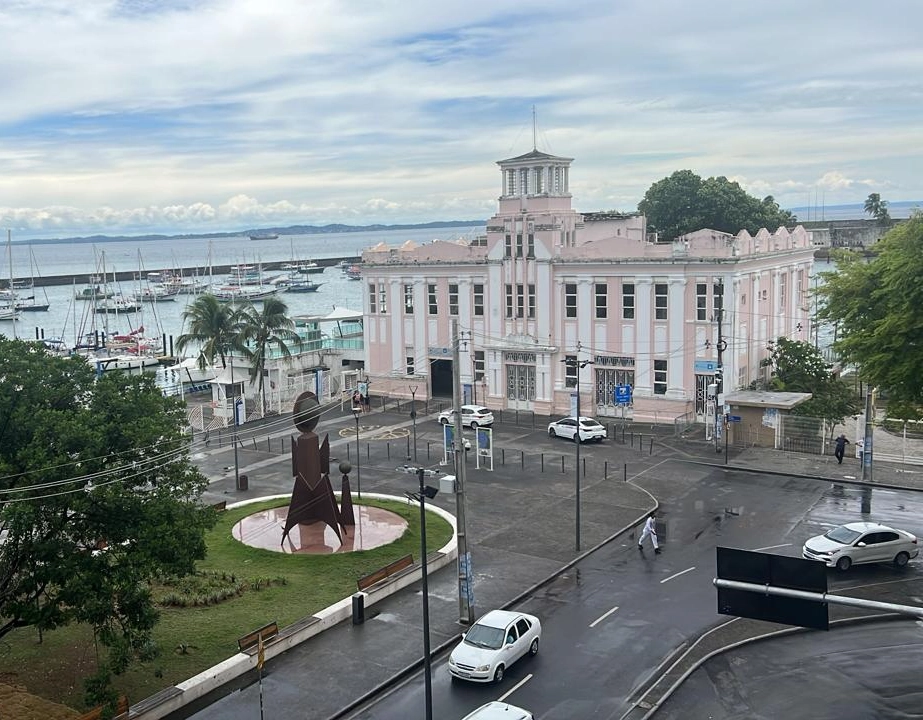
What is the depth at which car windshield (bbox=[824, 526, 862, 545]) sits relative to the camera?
2680cm

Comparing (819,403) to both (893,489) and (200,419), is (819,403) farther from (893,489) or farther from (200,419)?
(200,419)

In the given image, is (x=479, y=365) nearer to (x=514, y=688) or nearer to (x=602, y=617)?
(x=602, y=617)

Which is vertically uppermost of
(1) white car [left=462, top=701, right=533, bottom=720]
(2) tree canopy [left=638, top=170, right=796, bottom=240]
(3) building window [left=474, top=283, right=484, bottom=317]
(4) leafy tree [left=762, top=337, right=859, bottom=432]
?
(2) tree canopy [left=638, top=170, right=796, bottom=240]

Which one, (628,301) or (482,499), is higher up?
(628,301)

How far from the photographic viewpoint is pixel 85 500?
59.6 ft

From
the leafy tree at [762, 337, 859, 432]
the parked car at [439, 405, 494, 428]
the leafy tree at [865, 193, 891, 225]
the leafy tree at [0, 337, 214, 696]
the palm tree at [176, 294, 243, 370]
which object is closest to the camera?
the leafy tree at [0, 337, 214, 696]

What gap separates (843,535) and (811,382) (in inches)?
886

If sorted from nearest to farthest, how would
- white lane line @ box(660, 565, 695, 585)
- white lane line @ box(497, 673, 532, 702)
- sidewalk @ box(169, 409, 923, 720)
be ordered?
white lane line @ box(497, 673, 532, 702), sidewalk @ box(169, 409, 923, 720), white lane line @ box(660, 565, 695, 585)

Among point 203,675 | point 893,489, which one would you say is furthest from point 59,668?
point 893,489

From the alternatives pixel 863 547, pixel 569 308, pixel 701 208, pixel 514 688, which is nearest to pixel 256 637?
pixel 514 688

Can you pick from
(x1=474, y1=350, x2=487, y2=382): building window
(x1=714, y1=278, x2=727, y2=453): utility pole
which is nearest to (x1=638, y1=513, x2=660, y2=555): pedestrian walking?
(x1=714, y1=278, x2=727, y2=453): utility pole

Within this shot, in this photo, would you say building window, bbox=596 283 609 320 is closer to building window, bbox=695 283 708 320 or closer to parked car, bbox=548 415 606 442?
building window, bbox=695 283 708 320

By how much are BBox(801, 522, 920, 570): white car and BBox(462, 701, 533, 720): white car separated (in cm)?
1289

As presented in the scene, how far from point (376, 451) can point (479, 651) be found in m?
24.8
